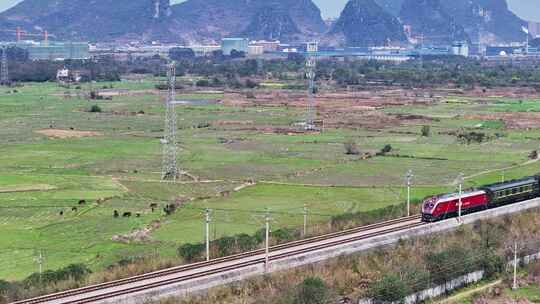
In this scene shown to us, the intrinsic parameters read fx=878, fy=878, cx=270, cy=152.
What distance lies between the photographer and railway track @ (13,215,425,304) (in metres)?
20.5

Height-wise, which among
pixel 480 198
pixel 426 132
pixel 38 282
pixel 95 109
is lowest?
pixel 38 282

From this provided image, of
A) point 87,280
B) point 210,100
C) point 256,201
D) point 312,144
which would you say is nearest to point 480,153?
point 312,144

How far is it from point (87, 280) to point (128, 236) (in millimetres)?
7169

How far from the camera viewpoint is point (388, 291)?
21344mm

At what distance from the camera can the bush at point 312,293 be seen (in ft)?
65.5

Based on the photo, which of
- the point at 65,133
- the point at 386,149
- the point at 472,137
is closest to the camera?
the point at 386,149

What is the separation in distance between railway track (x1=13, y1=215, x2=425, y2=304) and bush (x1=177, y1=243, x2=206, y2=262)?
0.69m


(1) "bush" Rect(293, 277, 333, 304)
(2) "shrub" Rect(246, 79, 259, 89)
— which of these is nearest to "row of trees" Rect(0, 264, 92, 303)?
(1) "bush" Rect(293, 277, 333, 304)

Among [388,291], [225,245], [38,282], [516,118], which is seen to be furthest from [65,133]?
[388,291]

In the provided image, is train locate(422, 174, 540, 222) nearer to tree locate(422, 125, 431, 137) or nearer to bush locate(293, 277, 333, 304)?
bush locate(293, 277, 333, 304)

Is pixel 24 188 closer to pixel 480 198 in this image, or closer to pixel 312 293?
pixel 480 198

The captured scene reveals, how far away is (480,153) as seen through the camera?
49688 mm

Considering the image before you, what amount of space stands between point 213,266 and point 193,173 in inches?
762

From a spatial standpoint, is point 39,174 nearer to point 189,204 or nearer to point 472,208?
point 189,204
